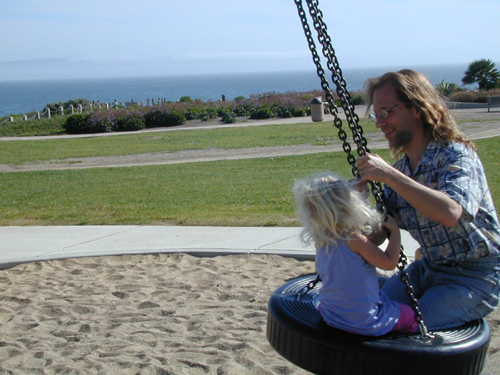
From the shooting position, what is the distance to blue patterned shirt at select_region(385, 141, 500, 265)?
2431mm

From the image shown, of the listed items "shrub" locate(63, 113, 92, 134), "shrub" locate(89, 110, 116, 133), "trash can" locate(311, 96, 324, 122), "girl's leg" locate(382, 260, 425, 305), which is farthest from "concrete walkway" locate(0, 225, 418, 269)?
"shrub" locate(63, 113, 92, 134)

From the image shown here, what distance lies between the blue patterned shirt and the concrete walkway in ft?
9.52

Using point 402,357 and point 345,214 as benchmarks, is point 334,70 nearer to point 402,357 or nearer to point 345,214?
point 345,214

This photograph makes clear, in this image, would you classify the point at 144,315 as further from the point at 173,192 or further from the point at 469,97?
the point at 469,97

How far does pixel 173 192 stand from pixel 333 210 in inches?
331

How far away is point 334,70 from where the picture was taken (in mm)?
2912

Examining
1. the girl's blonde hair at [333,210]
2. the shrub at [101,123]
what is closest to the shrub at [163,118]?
the shrub at [101,123]

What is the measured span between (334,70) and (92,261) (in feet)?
13.1

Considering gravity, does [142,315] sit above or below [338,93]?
below

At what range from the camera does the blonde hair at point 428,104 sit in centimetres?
265

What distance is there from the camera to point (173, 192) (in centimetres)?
1061

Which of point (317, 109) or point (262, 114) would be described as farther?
point (262, 114)

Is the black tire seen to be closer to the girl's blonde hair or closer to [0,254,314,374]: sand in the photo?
the girl's blonde hair

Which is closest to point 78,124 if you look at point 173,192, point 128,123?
point 128,123
